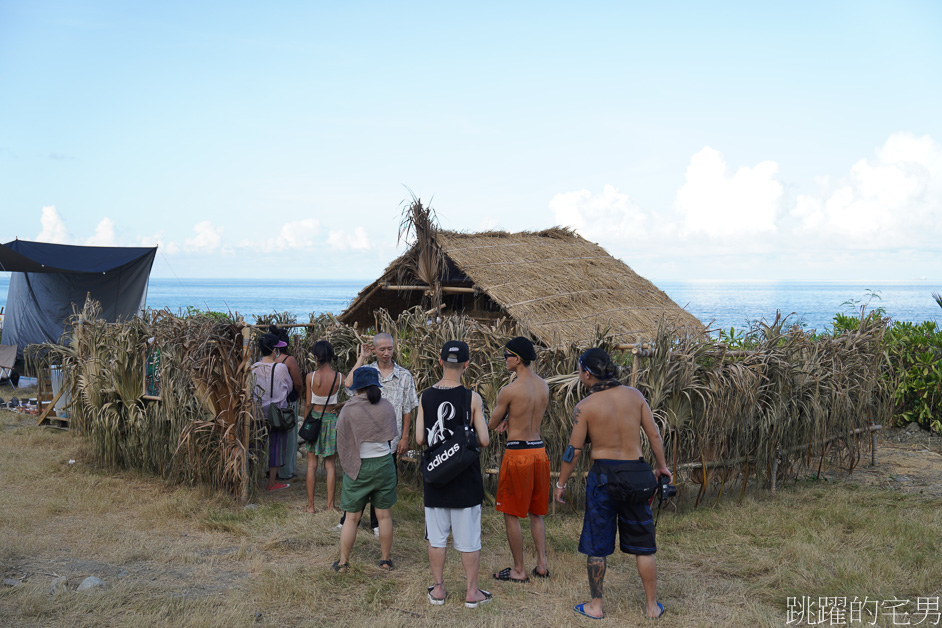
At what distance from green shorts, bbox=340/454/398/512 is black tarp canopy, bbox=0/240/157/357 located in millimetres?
11672

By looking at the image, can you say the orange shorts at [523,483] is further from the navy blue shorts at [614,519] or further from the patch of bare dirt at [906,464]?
the patch of bare dirt at [906,464]

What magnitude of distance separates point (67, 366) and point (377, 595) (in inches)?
242

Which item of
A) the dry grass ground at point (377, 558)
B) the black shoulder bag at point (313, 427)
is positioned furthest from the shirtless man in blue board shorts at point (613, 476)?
the black shoulder bag at point (313, 427)

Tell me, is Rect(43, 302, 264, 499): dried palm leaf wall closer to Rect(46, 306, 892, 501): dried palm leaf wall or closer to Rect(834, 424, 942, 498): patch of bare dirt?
Rect(46, 306, 892, 501): dried palm leaf wall

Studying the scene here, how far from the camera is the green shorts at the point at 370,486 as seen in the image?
4.79 meters

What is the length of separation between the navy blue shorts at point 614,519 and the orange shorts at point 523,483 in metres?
0.46

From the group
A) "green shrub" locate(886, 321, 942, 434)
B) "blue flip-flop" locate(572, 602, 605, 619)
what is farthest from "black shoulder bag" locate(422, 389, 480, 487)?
"green shrub" locate(886, 321, 942, 434)

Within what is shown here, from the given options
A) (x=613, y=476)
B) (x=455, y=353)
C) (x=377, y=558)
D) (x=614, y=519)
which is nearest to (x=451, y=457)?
(x=455, y=353)

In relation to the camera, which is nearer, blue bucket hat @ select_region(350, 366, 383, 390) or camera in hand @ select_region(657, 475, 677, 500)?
camera in hand @ select_region(657, 475, 677, 500)

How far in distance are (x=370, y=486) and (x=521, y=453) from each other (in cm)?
109

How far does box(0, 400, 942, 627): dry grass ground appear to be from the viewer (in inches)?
168

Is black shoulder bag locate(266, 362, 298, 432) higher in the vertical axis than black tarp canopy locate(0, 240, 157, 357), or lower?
lower

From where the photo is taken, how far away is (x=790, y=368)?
6.82 metres

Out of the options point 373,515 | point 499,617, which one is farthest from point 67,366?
point 499,617
